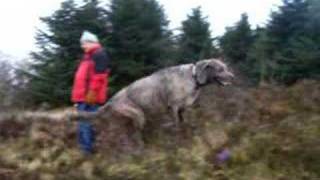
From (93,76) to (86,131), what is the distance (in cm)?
90

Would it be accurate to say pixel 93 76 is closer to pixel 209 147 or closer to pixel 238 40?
pixel 209 147

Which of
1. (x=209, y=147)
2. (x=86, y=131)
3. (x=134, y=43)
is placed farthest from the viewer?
(x=134, y=43)

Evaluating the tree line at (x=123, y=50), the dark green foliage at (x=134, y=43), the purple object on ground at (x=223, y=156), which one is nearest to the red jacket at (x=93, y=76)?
the purple object on ground at (x=223, y=156)

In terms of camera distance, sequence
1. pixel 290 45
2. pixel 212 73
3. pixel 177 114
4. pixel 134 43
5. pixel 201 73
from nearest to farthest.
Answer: pixel 177 114 → pixel 201 73 → pixel 212 73 → pixel 134 43 → pixel 290 45

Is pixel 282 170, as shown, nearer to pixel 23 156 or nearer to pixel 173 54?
pixel 23 156

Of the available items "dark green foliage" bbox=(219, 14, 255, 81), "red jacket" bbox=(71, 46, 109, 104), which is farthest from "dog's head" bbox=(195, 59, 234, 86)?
"dark green foliage" bbox=(219, 14, 255, 81)

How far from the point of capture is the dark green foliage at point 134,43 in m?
19.6

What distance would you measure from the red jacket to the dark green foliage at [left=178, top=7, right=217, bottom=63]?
37.7 feet

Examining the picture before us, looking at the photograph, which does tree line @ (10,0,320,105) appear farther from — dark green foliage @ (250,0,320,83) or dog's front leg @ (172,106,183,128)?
dog's front leg @ (172,106,183,128)

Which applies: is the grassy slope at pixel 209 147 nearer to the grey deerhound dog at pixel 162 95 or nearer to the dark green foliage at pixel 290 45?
the grey deerhound dog at pixel 162 95

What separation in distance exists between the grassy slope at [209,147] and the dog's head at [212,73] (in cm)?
49

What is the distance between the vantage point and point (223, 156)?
10953mm

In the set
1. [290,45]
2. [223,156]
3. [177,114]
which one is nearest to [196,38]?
[290,45]

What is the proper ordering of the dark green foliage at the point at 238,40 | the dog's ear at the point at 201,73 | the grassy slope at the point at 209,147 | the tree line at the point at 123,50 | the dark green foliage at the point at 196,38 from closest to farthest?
the grassy slope at the point at 209,147
the dog's ear at the point at 201,73
the tree line at the point at 123,50
the dark green foliage at the point at 196,38
the dark green foliage at the point at 238,40
